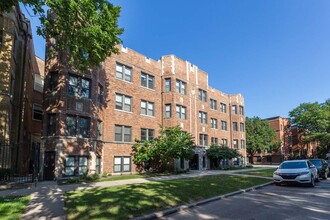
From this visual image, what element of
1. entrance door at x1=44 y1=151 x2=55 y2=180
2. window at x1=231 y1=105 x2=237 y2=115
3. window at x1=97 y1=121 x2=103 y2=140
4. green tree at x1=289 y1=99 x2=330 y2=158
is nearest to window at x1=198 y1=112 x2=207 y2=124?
window at x1=231 y1=105 x2=237 y2=115

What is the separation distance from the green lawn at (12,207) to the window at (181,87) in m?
22.2

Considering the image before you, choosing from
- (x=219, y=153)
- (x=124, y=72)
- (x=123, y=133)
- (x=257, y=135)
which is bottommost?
(x=219, y=153)

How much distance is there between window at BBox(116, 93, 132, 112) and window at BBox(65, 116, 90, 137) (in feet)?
15.1

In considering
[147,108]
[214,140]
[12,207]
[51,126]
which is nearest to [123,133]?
[147,108]

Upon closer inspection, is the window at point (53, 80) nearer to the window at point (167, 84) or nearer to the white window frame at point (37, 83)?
the white window frame at point (37, 83)

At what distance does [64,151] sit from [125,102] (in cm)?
831

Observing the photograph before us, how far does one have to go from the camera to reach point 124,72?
25.9m

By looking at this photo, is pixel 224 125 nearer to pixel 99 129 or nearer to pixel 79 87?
pixel 99 129

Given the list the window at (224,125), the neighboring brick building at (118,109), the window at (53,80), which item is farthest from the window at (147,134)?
the window at (224,125)

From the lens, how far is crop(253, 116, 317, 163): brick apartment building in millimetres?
66688

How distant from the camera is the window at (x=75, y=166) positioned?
19125mm

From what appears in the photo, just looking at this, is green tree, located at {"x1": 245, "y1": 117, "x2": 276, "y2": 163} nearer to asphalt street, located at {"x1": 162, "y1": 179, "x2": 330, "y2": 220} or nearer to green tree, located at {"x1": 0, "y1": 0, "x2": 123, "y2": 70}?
asphalt street, located at {"x1": 162, "y1": 179, "x2": 330, "y2": 220}

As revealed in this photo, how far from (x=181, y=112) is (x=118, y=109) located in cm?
855

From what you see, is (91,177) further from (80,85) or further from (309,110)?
(309,110)
